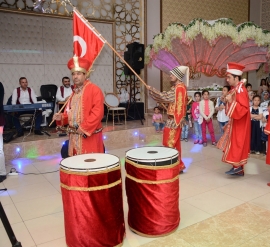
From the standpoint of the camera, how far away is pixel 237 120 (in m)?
3.97

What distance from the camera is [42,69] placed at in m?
7.92

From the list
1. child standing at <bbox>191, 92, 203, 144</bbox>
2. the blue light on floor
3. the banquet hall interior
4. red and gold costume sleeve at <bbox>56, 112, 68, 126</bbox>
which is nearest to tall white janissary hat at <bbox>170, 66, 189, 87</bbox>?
the banquet hall interior

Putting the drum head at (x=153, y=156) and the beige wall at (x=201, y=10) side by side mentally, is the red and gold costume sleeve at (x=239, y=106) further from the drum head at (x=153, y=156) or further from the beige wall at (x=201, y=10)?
the beige wall at (x=201, y=10)

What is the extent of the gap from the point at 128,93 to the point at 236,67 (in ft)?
17.6

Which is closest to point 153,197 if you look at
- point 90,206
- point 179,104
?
point 90,206

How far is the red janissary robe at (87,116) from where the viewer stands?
300 cm

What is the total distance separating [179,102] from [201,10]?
7.64m

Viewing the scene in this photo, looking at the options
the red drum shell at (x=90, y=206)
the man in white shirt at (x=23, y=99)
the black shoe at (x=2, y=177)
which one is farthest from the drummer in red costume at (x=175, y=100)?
the man in white shirt at (x=23, y=99)

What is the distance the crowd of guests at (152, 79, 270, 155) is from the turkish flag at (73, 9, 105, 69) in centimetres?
152

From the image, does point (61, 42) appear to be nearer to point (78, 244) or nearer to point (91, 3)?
point (91, 3)

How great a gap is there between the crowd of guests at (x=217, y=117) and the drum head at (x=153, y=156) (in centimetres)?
150

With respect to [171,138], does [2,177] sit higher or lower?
lower

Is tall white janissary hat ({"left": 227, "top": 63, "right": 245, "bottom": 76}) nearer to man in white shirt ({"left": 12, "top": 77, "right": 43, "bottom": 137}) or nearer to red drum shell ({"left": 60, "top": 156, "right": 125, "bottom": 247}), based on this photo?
red drum shell ({"left": 60, "top": 156, "right": 125, "bottom": 247})

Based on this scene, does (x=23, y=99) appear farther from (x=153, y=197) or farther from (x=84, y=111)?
(x=153, y=197)
